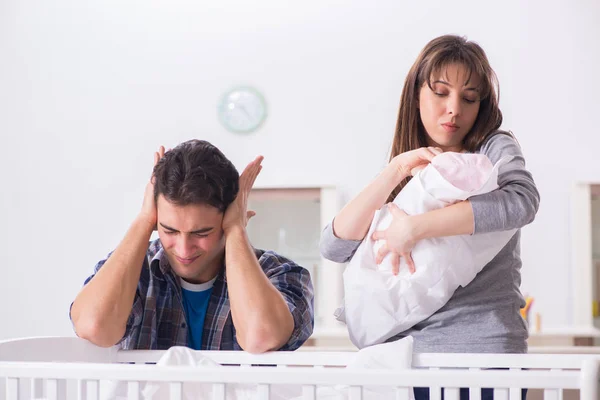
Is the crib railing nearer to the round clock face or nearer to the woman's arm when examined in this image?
the woman's arm

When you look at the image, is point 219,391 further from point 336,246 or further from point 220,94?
point 220,94

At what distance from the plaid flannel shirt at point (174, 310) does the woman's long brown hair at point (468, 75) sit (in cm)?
30

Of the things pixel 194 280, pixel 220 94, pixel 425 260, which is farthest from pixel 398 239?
pixel 220 94

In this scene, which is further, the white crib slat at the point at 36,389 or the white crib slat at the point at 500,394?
the white crib slat at the point at 36,389

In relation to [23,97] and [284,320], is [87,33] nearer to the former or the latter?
[23,97]

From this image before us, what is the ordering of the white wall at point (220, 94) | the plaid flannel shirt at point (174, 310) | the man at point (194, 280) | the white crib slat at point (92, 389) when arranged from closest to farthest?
1. the white crib slat at point (92, 389)
2. the man at point (194, 280)
3. the plaid flannel shirt at point (174, 310)
4. the white wall at point (220, 94)

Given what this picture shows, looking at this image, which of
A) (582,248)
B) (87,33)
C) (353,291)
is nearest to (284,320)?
(353,291)

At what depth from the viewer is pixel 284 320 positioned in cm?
132

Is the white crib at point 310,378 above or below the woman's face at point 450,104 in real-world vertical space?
below

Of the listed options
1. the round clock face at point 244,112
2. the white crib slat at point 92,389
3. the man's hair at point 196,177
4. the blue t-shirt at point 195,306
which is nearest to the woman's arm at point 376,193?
the man's hair at point 196,177

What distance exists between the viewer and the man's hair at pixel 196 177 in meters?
1.36

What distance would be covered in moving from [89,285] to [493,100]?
781mm

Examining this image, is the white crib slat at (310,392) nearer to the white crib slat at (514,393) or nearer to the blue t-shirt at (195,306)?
the white crib slat at (514,393)

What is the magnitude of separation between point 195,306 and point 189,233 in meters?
0.21
